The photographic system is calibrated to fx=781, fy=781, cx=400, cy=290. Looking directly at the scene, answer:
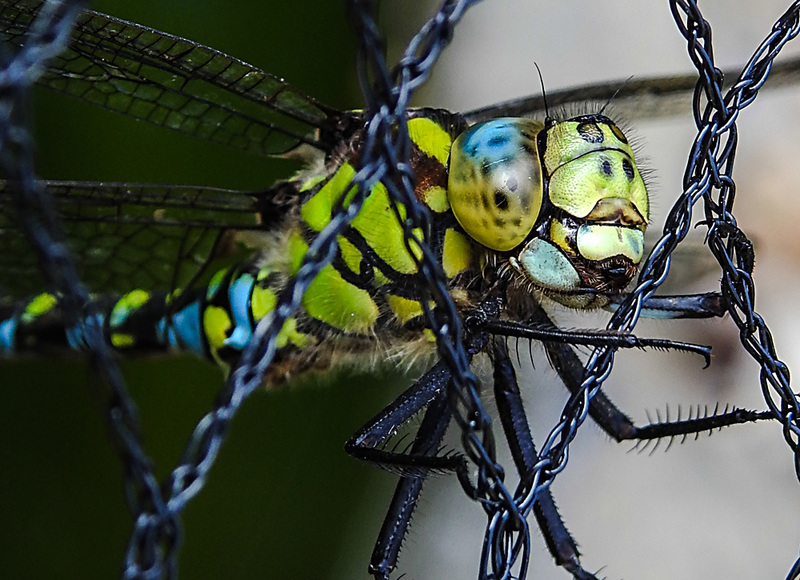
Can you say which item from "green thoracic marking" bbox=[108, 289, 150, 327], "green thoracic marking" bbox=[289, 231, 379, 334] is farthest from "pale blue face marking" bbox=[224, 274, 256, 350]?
"green thoracic marking" bbox=[108, 289, 150, 327]

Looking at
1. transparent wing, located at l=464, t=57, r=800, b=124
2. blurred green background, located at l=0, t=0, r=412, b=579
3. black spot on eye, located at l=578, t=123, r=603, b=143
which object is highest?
transparent wing, located at l=464, t=57, r=800, b=124

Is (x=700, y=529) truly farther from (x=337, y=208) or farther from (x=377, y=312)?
(x=337, y=208)

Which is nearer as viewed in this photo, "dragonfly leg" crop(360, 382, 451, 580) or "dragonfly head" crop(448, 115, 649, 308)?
"dragonfly head" crop(448, 115, 649, 308)

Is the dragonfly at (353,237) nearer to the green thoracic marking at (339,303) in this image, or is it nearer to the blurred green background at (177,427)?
the green thoracic marking at (339,303)

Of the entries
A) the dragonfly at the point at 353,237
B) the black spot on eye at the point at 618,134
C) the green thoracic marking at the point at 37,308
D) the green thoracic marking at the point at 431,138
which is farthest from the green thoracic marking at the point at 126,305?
the black spot on eye at the point at 618,134

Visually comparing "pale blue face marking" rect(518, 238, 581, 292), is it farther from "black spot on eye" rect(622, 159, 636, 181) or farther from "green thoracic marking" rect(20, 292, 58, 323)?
"green thoracic marking" rect(20, 292, 58, 323)

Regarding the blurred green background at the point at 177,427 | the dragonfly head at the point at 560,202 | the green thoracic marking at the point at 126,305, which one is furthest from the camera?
the blurred green background at the point at 177,427
